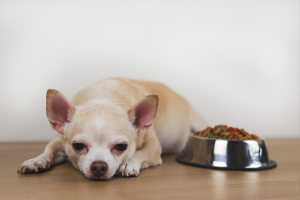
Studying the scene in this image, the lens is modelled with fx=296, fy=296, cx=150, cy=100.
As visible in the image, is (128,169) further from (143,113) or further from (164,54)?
(164,54)

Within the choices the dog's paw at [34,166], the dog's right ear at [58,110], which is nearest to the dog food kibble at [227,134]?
the dog's right ear at [58,110]

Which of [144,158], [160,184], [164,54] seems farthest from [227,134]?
[164,54]

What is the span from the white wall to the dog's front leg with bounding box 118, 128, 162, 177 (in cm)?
133

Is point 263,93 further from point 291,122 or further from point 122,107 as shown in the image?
point 122,107

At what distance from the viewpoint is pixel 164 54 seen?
11.6 feet

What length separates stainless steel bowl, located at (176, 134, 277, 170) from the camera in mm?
2084

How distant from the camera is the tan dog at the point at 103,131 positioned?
5.65 ft

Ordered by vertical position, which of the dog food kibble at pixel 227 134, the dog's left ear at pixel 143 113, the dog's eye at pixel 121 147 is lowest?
the dog food kibble at pixel 227 134

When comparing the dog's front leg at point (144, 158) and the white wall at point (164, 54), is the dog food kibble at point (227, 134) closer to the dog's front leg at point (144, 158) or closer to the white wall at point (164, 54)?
the dog's front leg at point (144, 158)

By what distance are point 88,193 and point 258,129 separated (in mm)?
3026

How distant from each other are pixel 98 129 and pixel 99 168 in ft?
0.74

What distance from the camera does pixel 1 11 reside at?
10.2 ft

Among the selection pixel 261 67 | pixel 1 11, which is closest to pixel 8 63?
pixel 1 11

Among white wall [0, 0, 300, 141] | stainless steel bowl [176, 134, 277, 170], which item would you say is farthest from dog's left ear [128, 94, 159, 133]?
white wall [0, 0, 300, 141]
